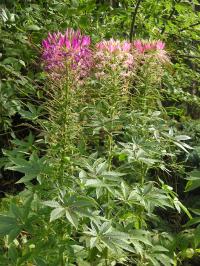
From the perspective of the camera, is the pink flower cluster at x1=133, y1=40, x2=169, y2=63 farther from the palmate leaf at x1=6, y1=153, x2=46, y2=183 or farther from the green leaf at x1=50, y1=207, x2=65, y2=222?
the green leaf at x1=50, y1=207, x2=65, y2=222

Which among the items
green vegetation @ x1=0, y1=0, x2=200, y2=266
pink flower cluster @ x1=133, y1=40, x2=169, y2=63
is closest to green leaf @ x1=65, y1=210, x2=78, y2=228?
green vegetation @ x1=0, y1=0, x2=200, y2=266

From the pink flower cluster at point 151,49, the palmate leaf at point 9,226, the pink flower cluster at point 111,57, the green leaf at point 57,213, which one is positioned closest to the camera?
the green leaf at point 57,213

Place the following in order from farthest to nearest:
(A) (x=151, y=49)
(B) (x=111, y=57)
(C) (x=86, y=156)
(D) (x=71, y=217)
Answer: (A) (x=151, y=49) < (C) (x=86, y=156) < (B) (x=111, y=57) < (D) (x=71, y=217)

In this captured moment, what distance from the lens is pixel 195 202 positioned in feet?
13.1

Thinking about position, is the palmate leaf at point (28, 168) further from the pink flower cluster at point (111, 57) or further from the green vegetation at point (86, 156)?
the pink flower cluster at point (111, 57)

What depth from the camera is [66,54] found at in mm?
1720

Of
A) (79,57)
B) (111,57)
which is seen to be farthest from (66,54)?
(111,57)

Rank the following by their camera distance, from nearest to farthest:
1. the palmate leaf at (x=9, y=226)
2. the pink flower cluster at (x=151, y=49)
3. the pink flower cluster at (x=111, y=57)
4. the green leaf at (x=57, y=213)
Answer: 1. the green leaf at (x=57, y=213)
2. the palmate leaf at (x=9, y=226)
3. the pink flower cluster at (x=111, y=57)
4. the pink flower cluster at (x=151, y=49)

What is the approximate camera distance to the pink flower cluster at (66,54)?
68.0 inches

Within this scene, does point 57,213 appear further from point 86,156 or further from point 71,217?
point 86,156

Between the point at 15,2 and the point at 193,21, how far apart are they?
1.68m

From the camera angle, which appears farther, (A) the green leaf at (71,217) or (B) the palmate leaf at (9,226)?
(B) the palmate leaf at (9,226)

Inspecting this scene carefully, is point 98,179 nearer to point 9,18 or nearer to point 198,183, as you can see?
point 198,183

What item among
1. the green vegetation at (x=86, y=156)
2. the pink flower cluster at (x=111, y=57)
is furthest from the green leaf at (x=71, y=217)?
the pink flower cluster at (x=111, y=57)
